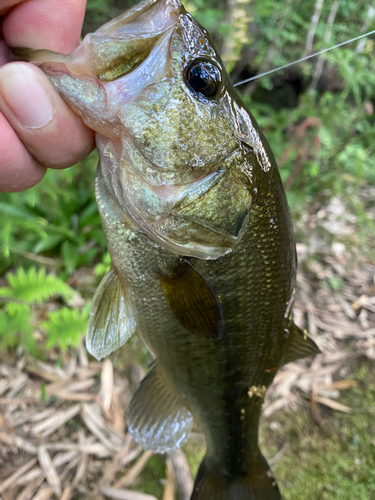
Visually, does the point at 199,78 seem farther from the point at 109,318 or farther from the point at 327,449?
the point at 327,449

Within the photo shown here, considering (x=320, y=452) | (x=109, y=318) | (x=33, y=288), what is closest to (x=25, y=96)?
(x=109, y=318)

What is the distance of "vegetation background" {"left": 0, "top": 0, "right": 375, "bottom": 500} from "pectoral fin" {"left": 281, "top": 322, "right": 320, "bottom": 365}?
1.01m

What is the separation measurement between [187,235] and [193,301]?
0.20 meters

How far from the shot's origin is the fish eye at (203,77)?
2.61 feet

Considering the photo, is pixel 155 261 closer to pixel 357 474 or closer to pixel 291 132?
pixel 357 474

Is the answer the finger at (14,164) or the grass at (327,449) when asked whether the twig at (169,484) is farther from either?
the finger at (14,164)

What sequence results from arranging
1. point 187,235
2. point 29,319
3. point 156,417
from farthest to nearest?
1. point 29,319
2. point 156,417
3. point 187,235

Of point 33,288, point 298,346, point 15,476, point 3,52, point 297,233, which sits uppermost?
point 3,52

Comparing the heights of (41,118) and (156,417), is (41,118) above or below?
above

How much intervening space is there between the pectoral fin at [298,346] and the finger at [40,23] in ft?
3.90

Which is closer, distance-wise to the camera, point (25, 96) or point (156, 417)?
point (25, 96)

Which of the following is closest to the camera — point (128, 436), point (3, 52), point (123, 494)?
point (3, 52)

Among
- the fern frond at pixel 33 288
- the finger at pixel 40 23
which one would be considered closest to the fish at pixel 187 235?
the finger at pixel 40 23

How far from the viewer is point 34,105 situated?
0.80 meters
